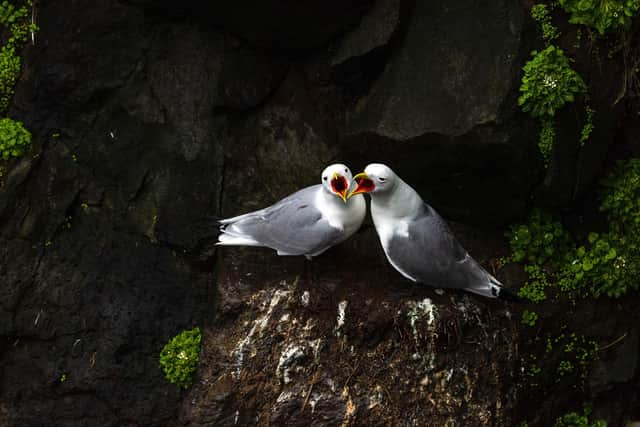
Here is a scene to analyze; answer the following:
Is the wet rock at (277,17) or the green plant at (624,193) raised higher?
the wet rock at (277,17)

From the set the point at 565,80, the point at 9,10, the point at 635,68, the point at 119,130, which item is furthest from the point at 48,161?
the point at 635,68

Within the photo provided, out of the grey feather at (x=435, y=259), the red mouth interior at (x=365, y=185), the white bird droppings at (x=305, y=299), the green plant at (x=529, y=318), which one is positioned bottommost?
the white bird droppings at (x=305, y=299)

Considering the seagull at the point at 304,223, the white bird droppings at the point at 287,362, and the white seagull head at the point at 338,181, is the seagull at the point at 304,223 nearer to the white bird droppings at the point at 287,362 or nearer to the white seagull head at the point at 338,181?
the white seagull head at the point at 338,181

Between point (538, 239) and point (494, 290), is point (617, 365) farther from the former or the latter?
point (494, 290)

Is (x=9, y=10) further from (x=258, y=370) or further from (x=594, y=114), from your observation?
(x=594, y=114)

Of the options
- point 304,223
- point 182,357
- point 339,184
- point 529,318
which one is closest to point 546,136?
point 529,318

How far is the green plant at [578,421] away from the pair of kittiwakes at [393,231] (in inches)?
54.7

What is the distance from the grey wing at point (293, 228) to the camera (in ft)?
16.7

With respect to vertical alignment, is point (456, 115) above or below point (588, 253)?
above

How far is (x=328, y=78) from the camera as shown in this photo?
5.93 m

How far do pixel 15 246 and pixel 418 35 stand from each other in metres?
3.63

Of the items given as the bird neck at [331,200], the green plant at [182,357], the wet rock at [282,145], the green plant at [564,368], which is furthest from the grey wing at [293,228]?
the green plant at [564,368]

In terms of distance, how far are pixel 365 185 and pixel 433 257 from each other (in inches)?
28.4

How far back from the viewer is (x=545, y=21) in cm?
493
